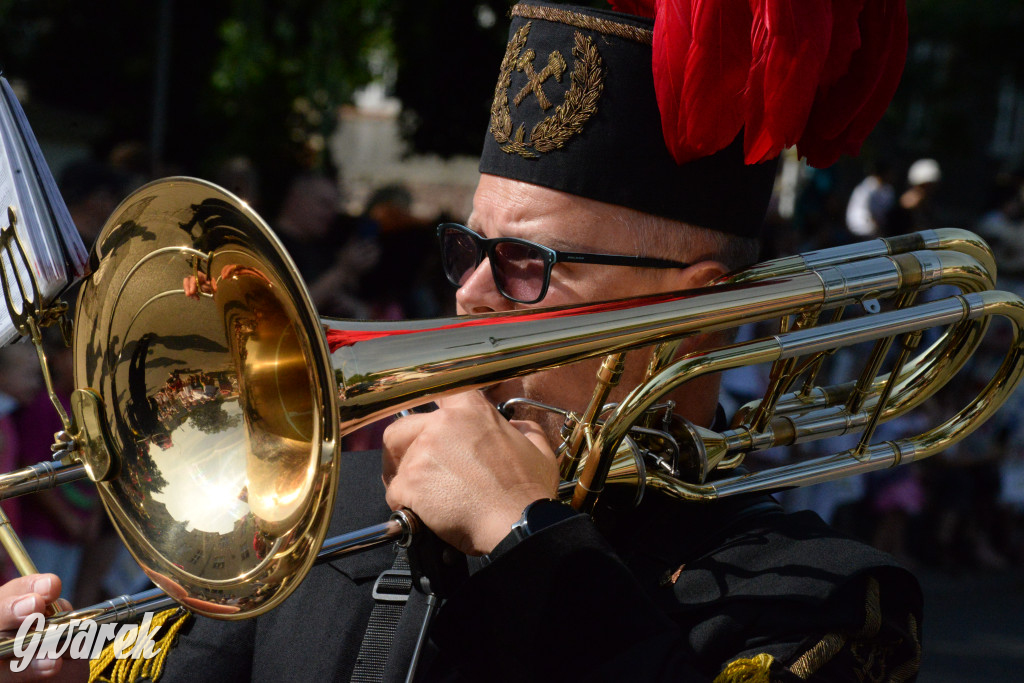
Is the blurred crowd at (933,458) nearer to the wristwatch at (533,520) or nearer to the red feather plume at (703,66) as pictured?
the red feather plume at (703,66)

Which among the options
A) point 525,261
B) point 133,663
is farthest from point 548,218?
point 133,663

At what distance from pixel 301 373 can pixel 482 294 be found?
460 millimetres

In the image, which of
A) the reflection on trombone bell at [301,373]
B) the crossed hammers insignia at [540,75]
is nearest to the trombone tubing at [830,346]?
the reflection on trombone bell at [301,373]

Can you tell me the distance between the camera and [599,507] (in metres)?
1.84

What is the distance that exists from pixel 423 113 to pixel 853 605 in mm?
5916

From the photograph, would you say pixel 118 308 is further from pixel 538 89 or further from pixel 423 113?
pixel 423 113

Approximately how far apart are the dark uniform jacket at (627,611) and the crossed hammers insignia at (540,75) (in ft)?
2.64

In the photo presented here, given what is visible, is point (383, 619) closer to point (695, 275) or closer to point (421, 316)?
point (695, 275)

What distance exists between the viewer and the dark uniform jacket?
149 cm

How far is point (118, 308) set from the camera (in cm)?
168

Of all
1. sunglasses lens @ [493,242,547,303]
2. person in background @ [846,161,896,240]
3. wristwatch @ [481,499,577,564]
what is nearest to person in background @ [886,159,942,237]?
person in background @ [846,161,896,240]

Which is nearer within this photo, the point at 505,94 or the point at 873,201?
the point at 505,94

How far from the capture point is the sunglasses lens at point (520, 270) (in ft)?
6.34

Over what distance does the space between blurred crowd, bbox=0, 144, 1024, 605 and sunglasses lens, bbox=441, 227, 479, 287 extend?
1.03ft
